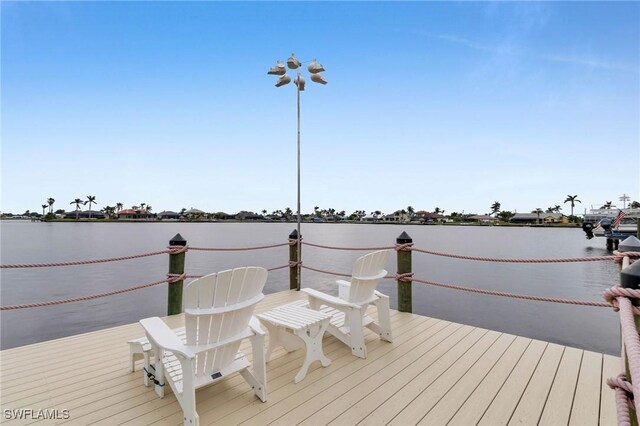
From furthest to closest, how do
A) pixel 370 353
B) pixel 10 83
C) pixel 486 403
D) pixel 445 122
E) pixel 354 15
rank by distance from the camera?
pixel 445 122 → pixel 354 15 → pixel 10 83 → pixel 370 353 → pixel 486 403

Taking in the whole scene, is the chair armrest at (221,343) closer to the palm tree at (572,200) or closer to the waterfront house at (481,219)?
the waterfront house at (481,219)

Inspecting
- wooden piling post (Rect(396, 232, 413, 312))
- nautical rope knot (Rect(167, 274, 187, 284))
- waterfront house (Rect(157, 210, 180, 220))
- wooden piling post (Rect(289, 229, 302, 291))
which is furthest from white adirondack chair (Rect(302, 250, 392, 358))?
waterfront house (Rect(157, 210, 180, 220))

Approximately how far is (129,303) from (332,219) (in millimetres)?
122806

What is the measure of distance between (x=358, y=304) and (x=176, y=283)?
2673 mm

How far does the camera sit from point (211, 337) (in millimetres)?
1992

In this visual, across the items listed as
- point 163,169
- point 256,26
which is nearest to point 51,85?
point 256,26

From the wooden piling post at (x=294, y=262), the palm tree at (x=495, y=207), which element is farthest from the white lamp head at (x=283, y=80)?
the palm tree at (x=495, y=207)

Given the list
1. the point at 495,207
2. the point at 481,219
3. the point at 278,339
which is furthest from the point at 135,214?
the point at 495,207

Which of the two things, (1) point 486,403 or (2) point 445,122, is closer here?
(1) point 486,403

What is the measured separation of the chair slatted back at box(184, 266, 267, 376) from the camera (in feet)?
6.23

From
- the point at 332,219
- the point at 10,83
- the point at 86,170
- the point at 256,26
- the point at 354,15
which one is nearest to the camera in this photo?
the point at 10,83

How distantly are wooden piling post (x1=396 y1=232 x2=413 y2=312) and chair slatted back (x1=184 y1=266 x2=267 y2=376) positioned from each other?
2542 mm

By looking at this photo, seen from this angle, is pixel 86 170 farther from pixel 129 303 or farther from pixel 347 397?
pixel 347 397

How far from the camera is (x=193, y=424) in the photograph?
1.83 meters
